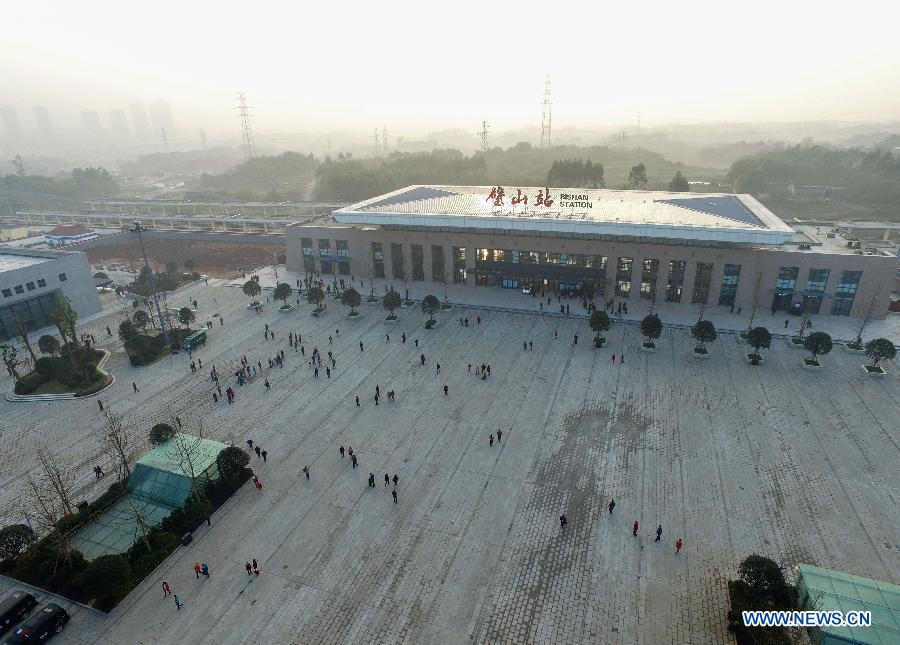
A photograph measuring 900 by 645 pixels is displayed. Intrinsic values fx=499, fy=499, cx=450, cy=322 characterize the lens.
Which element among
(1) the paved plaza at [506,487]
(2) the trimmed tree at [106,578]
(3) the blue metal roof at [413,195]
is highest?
(3) the blue metal roof at [413,195]

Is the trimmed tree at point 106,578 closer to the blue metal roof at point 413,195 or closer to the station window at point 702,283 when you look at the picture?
the blue metal roof at point 413,195

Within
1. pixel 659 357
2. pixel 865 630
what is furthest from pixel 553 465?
pixel 659 357

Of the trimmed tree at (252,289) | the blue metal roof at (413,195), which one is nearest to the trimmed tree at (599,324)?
the blue metal roof at (413,195)

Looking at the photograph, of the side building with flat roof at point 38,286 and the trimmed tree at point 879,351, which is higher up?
the side building with flat roof at point 38,286

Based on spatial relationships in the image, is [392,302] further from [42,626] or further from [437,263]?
[42,626]

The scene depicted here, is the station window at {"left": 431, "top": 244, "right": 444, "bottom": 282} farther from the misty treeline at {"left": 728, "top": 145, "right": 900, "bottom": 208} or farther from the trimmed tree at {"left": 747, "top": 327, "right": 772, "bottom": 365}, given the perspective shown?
the misty treeline at {"left": 728, "top": 145, "right": 900, "bottom": 208}

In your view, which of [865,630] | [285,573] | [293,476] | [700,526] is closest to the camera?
[865,630]

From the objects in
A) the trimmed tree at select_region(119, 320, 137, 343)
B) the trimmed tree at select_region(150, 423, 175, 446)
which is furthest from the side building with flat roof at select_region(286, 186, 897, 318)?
the trimmed tree at select_region(150, 423, 175, 446)

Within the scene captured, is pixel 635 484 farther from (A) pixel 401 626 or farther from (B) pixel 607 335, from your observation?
(B) pixel 607 335
